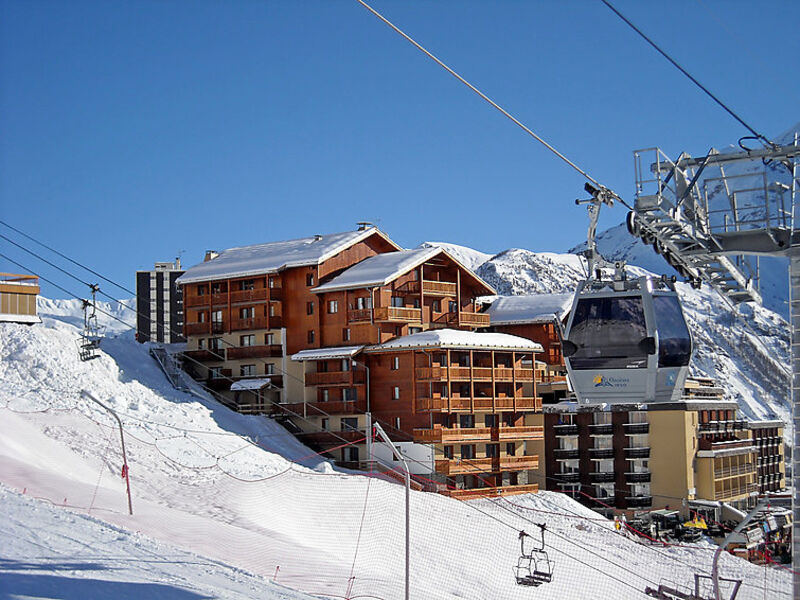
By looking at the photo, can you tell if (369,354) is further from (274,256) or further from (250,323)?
(274,256)

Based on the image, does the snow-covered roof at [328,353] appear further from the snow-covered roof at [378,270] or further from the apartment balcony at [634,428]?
the apartment balcony at [634,428]

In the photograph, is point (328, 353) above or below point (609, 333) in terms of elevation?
below

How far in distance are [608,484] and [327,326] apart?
67.6 feet

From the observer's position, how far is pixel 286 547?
26.5 metres

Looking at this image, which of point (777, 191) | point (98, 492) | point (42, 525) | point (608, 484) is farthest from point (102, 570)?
point (608, 484)

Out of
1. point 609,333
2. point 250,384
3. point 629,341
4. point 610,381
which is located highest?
point 609,333

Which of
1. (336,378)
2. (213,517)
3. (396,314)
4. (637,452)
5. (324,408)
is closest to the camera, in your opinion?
(213,517)

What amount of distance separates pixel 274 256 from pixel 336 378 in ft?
30.6

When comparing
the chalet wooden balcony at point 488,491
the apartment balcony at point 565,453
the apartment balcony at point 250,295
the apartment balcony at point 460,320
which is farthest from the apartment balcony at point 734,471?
the apartment balcony at point 250,295

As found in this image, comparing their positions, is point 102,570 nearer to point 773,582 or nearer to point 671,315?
point 671,315

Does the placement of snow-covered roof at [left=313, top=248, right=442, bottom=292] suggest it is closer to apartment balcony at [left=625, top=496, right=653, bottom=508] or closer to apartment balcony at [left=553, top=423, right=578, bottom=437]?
apartment balcony at [left=553, top=423, right=578, bottom=437]

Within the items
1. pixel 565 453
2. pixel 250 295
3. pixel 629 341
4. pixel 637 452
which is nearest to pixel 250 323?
pixel 250 295

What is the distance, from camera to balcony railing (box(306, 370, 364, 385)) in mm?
46562

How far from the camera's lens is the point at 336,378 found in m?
47.0
